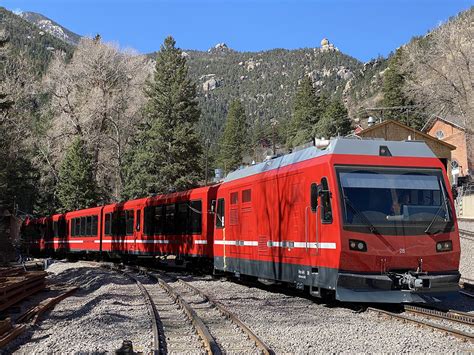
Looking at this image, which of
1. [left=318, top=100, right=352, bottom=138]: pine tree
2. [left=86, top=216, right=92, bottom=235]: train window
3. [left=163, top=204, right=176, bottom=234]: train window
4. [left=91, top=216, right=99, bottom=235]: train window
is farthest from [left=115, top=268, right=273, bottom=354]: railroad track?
[left=318, top=100, right=352, bottom=138]: pine tree

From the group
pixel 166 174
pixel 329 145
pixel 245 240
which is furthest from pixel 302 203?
pixel 166 174

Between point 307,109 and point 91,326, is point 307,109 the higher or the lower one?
the higher one

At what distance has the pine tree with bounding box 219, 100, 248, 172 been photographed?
342 feet

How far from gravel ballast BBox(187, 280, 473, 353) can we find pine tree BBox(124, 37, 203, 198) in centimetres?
3784

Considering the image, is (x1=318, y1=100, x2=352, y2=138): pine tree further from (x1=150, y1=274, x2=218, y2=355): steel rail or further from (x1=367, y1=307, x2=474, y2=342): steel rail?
(x1=367, y1=307, x2=474, y2=342): steel rail

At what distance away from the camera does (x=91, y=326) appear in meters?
10.2

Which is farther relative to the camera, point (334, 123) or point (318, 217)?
point (334, 123)

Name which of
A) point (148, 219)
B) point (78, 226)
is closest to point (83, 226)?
point (78, 226)

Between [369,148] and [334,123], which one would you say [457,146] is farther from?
[369,148]

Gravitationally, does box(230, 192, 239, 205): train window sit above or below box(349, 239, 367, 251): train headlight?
above

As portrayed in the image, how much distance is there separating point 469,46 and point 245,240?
33.0 metres

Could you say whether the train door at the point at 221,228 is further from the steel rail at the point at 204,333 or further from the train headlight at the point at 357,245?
the train headlight at the point at 357,245

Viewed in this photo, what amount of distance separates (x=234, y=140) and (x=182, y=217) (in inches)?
3296

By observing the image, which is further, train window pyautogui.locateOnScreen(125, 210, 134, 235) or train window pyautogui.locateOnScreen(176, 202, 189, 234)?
train window pyautogui.locateOnScreen(125, 210, 134, 235)
